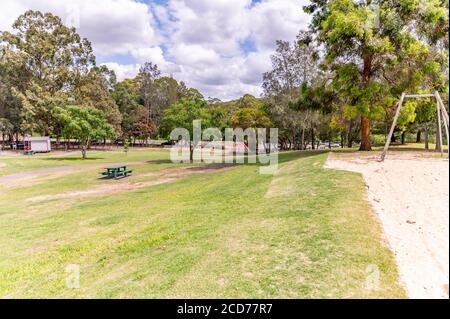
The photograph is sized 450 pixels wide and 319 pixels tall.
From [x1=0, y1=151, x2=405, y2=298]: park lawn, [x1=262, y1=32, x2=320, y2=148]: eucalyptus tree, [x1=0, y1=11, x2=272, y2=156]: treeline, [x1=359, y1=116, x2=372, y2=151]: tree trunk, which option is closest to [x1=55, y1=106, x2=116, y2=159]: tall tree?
[x1=0, y1=11, x2=272, y2=156]: treeline

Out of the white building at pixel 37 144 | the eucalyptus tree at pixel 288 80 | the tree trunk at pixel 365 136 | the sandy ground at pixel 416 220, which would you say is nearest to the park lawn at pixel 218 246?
the sandy ground at pixel 416 220

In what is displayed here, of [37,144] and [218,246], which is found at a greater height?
[37,144]

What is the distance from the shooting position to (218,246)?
5734 millimetres

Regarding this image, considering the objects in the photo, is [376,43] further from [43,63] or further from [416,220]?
[43,63]

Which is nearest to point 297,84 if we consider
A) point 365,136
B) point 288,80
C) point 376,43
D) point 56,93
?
point 288,80

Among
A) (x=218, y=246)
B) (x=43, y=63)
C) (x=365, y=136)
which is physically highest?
(x=43, y=63)

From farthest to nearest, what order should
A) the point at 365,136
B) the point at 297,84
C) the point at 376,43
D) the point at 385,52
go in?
the point at 297,84 → the point at 365,136 → the point at 385,52 → the point at 376,43

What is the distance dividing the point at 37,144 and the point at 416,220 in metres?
50.8

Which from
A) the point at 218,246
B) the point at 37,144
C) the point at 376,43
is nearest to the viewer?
the point at 218,246

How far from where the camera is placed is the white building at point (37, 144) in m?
44.5

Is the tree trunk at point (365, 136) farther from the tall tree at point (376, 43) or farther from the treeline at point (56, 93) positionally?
the treeline at point (56, 93)

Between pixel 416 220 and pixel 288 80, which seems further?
pixel 288 80
